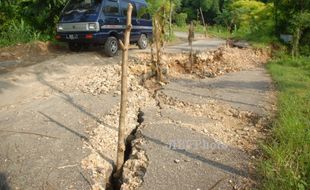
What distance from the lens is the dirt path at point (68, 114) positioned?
14.0ft

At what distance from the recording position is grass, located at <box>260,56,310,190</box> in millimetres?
3725

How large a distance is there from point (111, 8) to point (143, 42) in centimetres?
246

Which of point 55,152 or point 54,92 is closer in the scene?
point 55,152

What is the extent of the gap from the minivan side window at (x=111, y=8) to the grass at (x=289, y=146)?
5.50 metres

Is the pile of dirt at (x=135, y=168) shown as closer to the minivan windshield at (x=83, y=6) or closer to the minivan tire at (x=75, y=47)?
the minivan windshield at (x=83, y=6)

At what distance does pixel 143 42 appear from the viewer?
12859 mm

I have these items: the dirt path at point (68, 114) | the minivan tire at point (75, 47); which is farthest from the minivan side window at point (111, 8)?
the minivan tire at point (75, 47)

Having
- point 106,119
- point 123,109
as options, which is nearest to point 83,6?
point 106,119

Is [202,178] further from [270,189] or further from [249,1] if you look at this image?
[249,1]

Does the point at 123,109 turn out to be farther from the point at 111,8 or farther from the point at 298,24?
the point at 298,24

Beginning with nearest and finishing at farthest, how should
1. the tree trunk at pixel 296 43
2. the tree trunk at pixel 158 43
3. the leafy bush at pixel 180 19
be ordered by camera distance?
the tree trunk at pixel 158 43, the tree trunk at pixel 296 43, the leafy bush at pixel 180 19

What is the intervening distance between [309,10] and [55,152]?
13.6m

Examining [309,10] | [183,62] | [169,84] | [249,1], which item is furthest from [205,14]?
[169,84]

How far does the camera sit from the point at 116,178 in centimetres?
441
